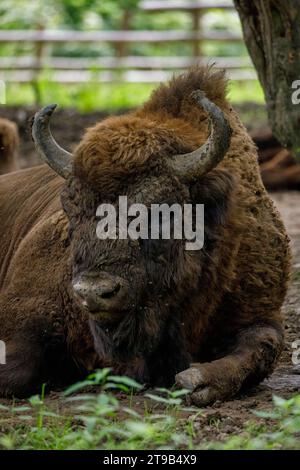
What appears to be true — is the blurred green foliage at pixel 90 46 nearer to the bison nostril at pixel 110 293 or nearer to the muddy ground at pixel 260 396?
the muddy ground at pixel 260 396

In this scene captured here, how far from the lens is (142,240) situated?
17.5ft

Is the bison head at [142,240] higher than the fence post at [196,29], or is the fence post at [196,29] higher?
the fence post at [196,29]

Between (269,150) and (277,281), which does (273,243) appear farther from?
(269,150)

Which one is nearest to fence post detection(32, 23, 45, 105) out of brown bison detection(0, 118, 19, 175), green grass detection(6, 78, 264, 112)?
green grass detection(6, 78, 264, 112)

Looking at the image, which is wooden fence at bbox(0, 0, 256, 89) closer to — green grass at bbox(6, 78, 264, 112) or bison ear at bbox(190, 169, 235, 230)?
green grass at bbox(6, 78, 264, 112)

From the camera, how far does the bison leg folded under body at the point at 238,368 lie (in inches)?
213

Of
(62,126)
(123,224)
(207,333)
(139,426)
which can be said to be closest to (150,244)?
(123,224)

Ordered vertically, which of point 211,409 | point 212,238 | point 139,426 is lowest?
point 211,409

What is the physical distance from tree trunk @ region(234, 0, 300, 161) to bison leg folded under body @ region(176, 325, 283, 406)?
233cm

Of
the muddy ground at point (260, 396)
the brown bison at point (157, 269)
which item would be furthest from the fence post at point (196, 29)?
the brown bison at point (157, 269)

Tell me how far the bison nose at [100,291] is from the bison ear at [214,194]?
0.72m

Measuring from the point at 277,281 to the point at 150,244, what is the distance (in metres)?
1.16

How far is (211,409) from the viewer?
5.29 meters

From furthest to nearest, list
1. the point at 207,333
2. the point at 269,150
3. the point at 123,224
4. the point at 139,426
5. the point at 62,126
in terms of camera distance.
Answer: the point at 62,126
the point at 269,150
the point at 207,333
the point at 123,224
the point at 139,426
